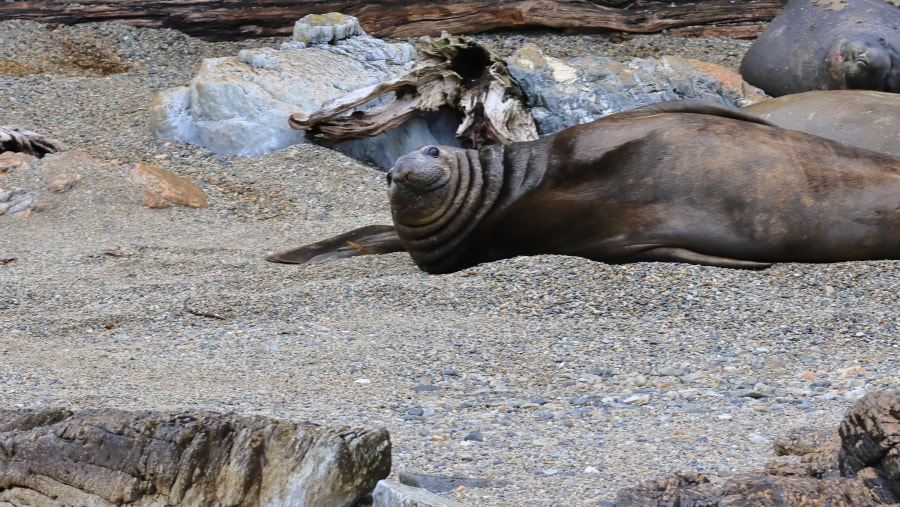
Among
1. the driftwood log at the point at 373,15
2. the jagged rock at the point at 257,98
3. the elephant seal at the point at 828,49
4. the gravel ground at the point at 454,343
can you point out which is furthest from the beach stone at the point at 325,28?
the elephant seal at the point at 828,49

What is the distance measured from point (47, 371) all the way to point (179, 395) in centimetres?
58

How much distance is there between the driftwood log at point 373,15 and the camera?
984cm

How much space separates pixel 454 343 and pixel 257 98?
13.4ft

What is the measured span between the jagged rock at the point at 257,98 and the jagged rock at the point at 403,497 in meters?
5.57

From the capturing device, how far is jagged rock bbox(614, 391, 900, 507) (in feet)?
6.83

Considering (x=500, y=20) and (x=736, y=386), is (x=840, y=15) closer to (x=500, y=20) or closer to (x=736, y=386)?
(x=500, y=20)

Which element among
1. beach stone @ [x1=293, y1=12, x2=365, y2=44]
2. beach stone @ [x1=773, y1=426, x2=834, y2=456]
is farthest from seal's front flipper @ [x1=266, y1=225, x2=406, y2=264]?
beach stone @ [x1=773, y1=426, x2=834, y2=456]

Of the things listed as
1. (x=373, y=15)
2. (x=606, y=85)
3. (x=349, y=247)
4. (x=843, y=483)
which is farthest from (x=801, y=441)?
(x=373, y=15)

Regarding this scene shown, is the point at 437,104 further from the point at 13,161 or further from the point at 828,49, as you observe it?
the point at 828,49

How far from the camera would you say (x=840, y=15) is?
8891mm

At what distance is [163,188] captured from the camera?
7.06 m

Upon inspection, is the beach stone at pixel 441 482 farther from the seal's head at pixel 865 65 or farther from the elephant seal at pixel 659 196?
the seal's head at pixel 865 65

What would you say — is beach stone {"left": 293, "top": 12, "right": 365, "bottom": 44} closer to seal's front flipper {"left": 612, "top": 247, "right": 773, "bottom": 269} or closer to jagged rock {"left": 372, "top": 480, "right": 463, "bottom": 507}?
seal's front flipper {"left": 612, "top": 247, "right": 773, "bottom": 269}

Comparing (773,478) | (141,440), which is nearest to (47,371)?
(141,440)
